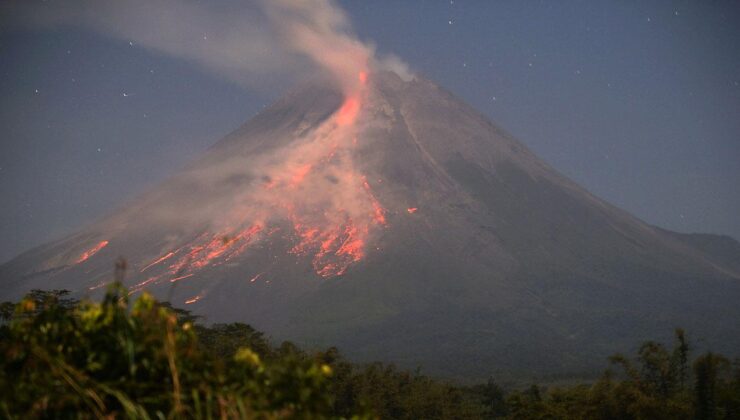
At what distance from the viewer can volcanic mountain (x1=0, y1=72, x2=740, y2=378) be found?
116562 millimetres

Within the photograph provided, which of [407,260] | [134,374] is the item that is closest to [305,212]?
[407,260]

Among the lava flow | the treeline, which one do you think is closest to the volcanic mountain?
the lava flow

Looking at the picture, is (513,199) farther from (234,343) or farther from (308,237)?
(234,343)

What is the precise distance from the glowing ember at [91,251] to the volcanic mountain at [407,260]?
0.54m

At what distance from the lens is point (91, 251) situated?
160250 millimetres

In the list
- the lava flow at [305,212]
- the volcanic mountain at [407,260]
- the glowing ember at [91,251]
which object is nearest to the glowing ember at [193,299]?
the volcanic mountain at [407,260]

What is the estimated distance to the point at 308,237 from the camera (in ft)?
499

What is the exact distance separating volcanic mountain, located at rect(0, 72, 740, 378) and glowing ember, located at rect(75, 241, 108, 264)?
0.54 meters

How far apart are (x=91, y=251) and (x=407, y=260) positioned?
263 ft

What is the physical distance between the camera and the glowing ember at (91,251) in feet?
514

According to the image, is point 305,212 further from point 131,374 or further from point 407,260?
point 131,374

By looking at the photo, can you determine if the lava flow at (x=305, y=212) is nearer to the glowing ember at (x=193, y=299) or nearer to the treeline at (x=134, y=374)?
the glowing ember at (x=193, y=299)

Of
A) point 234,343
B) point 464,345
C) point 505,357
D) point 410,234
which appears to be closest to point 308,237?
point 410,234

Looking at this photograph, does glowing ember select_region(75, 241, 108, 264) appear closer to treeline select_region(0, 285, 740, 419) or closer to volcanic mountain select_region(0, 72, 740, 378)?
volcanic mountain select_region(0, 72, 740, 378)
